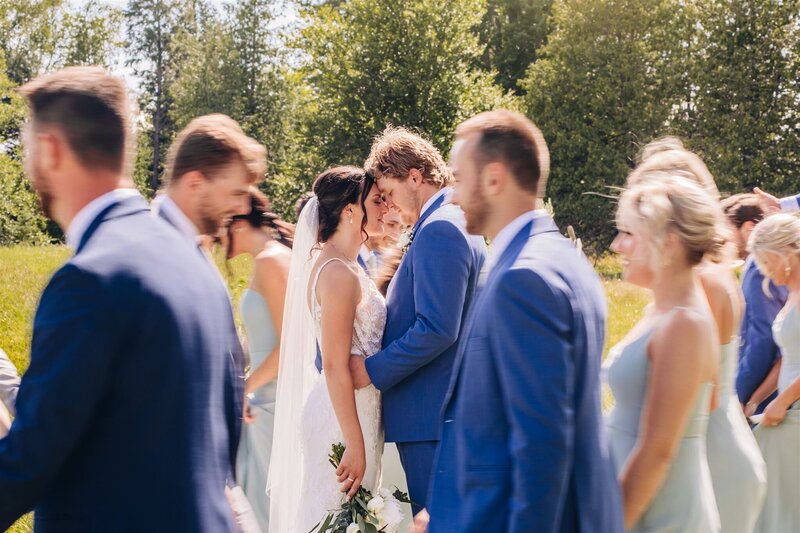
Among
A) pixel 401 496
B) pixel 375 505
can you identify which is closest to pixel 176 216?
pixel 375 505

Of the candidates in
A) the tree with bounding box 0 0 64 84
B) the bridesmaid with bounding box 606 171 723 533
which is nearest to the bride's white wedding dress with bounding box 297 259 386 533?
the bridesmaid with bounding box 606 171 723 533

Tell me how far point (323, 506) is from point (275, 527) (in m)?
0.88

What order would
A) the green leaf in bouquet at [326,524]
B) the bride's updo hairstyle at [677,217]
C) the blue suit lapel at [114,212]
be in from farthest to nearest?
1. the green leaf in bouquet at [326,524]
2. the bride's updo hairstyle at [677,217]
3. the blue suit lapel at [114,212]

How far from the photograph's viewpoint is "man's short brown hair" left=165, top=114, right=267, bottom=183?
3.18 metres

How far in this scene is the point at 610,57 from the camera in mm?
40125

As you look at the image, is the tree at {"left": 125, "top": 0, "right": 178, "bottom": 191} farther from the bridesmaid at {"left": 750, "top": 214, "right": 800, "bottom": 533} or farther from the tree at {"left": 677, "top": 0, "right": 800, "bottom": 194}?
the bridesmaid at {"left": 750, "top": 214, "right": 800, "bottom": 533}

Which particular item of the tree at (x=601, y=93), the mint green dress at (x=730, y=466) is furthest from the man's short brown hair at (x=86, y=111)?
the tree at (x=601, y=93)

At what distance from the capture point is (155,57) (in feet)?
177

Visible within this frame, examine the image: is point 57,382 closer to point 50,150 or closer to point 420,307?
point 50,150

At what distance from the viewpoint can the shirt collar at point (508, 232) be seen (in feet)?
8.89

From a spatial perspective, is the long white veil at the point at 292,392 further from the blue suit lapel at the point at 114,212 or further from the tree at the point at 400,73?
the tree at the point at 400,73

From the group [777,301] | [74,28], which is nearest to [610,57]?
[74,28]

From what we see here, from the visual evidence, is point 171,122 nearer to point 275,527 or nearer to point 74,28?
point 74,28

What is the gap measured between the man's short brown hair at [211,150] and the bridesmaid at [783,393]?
328cm
